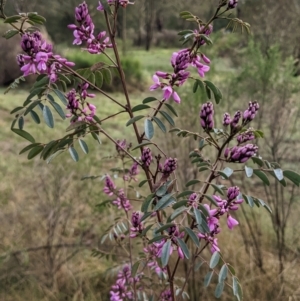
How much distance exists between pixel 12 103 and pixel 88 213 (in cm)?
315

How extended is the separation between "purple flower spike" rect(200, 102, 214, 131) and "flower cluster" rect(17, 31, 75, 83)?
9.5 inches

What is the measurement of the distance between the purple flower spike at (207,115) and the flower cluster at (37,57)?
0.24 m

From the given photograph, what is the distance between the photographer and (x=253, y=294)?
1937 mm

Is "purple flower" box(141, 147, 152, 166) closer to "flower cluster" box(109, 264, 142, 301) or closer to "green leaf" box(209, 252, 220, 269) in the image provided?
"green leaf" box(209, 252, 220, 269)

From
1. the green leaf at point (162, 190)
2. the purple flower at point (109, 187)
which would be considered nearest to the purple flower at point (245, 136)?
the green leaf at point (162, 190)

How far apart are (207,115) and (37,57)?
0.28 m

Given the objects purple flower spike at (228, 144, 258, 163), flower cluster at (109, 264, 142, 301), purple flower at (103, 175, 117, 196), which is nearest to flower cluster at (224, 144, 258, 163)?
purple flower spike at (228, 144, 258, 163)

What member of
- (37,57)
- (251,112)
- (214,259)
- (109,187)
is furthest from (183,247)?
(109,187)

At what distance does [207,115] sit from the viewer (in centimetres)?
69

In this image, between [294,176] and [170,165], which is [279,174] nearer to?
[294,176]

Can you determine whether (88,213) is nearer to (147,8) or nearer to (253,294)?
(253,294)

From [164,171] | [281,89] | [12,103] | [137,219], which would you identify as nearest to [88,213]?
[281,89]

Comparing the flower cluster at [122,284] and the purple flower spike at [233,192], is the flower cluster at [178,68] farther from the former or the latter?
the flower cluster at [122,284]

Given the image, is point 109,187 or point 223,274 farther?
point 109,187
